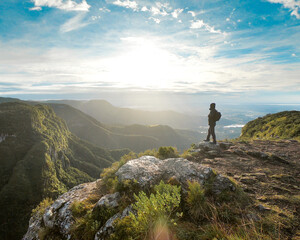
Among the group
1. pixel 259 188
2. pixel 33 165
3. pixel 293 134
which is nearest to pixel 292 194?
pixel 259 188

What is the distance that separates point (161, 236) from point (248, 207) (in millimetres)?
3395

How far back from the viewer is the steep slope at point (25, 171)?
117 metres

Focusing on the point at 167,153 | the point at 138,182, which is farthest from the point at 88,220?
the point at 167,153

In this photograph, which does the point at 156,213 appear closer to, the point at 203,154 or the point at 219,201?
the point at 219,201

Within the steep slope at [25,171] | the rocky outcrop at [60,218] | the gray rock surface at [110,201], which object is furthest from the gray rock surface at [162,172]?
the steep slope at [25,171]

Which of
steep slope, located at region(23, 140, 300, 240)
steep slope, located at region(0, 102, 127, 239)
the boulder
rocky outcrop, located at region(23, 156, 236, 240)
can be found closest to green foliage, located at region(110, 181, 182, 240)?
steep slope, located at region(23, 140, 300, 240)

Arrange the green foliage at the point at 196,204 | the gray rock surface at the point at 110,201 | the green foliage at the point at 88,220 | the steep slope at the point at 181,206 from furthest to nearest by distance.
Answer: the gray rock surface at the point at 110,201 < the green foliage at the point at 88,220 < the green foliage at the point at 196,204 < the steep slope at the point at 181,206

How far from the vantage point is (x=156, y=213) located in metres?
3.41

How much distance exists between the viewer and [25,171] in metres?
142

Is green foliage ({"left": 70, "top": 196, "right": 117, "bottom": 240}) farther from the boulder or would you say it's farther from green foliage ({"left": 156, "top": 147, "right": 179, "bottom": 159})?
green foliage ({"left": 156, "top": 147, "right": 179, "bottom": 159})

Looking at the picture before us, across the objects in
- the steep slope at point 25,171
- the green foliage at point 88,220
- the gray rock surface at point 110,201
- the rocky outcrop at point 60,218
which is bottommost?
the steep slope at point 25,171

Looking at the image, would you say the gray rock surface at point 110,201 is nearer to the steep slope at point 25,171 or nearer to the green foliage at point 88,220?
the green foliage at point 88,220

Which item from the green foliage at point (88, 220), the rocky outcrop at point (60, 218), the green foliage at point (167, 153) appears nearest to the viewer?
the green foliage at point (88, 220)

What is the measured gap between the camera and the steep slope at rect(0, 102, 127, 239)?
116938mm
